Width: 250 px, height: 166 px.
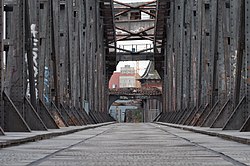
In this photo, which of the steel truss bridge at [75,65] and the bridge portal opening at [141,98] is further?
the bridge portal opening at [141,98]

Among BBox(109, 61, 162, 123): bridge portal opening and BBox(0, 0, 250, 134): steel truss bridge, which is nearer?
BBox(0, 0, 250, 134): steel truss bridge

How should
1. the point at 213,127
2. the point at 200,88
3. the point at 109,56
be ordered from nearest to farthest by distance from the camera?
the point at 213,127 → the point at 200,88 → the point at 109,56

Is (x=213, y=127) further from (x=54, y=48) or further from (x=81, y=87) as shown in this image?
(x=81, y=87)

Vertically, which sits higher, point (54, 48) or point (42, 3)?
point (42, 3)

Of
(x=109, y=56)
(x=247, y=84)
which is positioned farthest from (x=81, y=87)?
(x=109, y=56)

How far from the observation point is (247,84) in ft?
49.2

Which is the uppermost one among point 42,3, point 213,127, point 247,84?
point 42,3

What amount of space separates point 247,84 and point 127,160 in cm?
880

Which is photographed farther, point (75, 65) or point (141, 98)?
point (141, 98)

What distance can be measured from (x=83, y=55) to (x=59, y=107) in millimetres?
14452

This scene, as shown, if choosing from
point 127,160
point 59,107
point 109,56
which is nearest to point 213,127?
point 59,107

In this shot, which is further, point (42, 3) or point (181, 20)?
point (181, 20)

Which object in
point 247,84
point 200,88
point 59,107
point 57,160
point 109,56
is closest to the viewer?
point 57,160

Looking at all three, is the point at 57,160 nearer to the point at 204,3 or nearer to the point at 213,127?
Result: the point at 213,127
